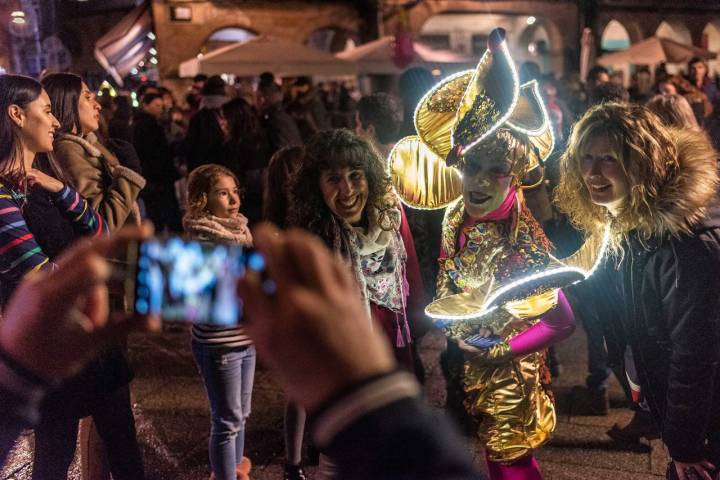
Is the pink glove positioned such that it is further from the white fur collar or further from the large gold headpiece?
the white fur collar

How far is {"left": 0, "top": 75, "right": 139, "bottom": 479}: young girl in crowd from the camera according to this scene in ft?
7.59

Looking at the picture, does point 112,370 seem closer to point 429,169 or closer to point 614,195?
point 429,169

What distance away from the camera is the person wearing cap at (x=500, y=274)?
2395 millimetres

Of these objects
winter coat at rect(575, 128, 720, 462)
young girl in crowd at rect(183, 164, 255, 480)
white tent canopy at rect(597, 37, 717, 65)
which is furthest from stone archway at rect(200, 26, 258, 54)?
winter coat at rect(575, 128, 720, 462)

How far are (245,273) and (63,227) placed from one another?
2157 millimetres

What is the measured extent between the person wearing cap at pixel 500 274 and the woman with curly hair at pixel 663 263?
241 millimetres

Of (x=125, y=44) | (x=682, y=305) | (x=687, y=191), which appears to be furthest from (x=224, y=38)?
(x=682, y=305)

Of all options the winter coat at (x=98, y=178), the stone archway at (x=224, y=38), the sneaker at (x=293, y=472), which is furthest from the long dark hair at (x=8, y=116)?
the stone archway at (x=224, y=38)

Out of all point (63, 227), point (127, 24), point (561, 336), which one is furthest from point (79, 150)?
point (127, 24)

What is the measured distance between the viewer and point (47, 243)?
2545 millimetres

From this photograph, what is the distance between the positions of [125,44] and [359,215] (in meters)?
13.6

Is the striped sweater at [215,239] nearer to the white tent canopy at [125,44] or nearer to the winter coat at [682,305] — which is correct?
the winter coat at [682,305]

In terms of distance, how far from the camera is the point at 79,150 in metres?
3.23

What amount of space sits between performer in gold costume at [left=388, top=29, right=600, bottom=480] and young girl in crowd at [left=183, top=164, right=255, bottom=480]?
96 centimetres
